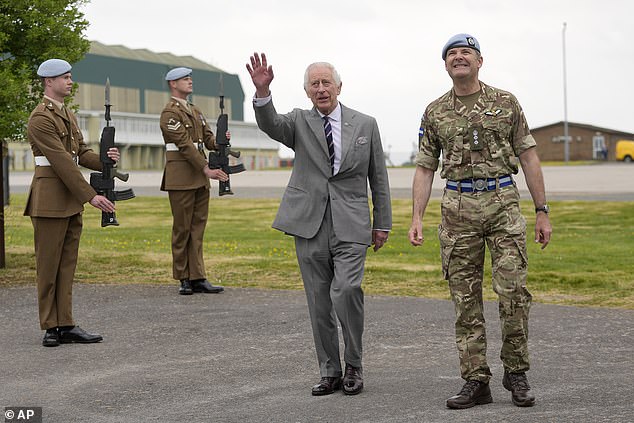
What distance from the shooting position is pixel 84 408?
6242 mm

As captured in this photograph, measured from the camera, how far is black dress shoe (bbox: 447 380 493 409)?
596 cm

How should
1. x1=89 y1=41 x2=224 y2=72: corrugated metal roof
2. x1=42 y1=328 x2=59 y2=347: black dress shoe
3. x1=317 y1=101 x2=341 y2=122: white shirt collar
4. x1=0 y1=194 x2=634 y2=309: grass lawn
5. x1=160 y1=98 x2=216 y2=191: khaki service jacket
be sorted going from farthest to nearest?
x1=89 y1=41 x2=224 y2=72: corrugated metal roof → x1=0 y1=194 x2=634 y2=309: grass lawn → x1=160 y1=98 x2=216 y2=191: khaki service jacket → x1=42 y1=328 x2=59 y2=347: black dress shoe → x1=317 y1=101 x2=341 y2=122: white shirt collar

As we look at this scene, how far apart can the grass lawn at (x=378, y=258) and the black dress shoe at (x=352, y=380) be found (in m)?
4.67

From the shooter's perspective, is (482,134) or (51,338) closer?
(482,134)

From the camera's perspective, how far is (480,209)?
6.05 metres

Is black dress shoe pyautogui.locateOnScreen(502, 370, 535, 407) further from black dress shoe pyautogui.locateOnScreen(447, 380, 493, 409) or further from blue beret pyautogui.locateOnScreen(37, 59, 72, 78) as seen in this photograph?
blue beret pyautogui.locateOnScreen(37, 59, 72, 78)

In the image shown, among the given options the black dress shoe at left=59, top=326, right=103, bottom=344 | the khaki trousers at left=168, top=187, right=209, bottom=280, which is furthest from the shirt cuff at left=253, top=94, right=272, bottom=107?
the khaki trousers at left=168, top=187, right=209, bottom=280

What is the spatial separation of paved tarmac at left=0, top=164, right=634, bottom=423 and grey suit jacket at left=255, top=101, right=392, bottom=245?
39.8 inches

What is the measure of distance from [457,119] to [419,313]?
3.99 meters

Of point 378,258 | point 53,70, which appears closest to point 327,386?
point 53,70

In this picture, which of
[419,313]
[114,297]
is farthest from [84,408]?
[114,297]

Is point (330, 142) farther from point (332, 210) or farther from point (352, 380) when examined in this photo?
point (352, 380)

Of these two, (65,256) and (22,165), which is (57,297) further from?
(22,165)

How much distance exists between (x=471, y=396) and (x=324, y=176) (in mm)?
1570
